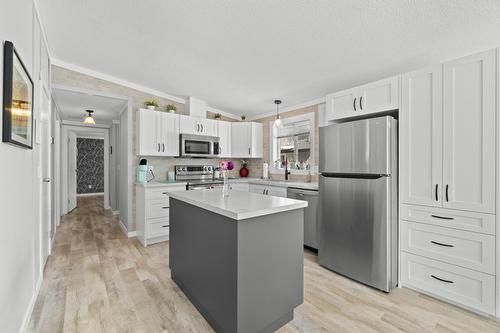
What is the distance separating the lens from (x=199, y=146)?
4.39m

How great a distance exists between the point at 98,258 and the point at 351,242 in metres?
3.11

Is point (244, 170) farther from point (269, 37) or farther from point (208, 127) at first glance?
point (269, 37)

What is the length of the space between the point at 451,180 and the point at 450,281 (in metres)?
0.88

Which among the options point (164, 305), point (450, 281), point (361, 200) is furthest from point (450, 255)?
point (164, 305)

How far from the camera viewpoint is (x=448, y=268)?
2.09 m

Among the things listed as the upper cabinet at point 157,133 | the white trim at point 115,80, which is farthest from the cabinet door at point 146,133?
the white trim at point 115,80

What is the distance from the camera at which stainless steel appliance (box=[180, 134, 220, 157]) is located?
4180 millimetres

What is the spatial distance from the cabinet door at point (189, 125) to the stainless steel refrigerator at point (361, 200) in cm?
251

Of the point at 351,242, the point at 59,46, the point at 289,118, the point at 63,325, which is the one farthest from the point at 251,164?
the point at 63,325

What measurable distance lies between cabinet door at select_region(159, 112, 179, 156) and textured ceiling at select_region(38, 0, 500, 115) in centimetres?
70

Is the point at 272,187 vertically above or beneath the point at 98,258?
above

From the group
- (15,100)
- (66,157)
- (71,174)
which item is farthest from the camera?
(71,174)

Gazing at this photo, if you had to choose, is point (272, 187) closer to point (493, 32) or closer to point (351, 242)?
point (351, 242)

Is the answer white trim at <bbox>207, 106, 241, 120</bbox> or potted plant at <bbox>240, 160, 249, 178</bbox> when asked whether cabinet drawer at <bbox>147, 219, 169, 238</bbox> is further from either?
white trim at <bbox>207, 106, 241, 120</bbox>
